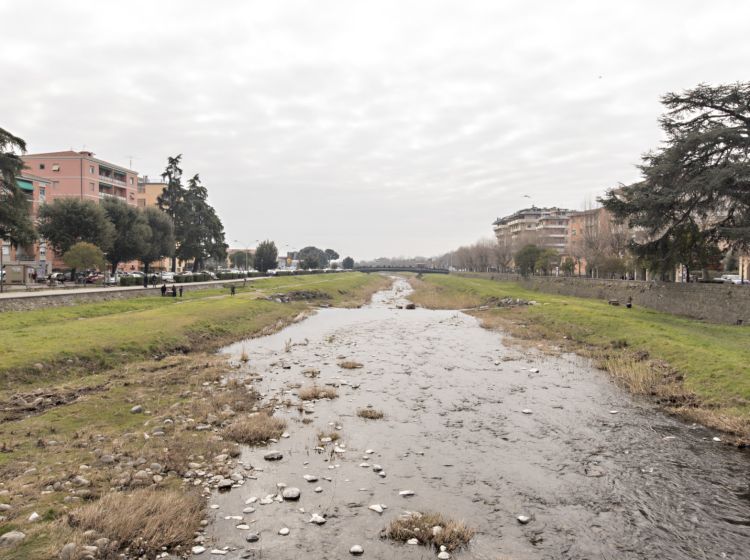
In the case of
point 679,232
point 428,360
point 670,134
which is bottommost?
point 428,360

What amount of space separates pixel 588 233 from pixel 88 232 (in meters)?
77.1

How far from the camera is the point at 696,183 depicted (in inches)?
1318

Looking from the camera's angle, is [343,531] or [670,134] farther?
[670,134]

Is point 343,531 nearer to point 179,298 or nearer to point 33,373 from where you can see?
point 33,373

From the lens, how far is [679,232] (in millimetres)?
37719

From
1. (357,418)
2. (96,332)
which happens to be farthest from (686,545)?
(96,332)

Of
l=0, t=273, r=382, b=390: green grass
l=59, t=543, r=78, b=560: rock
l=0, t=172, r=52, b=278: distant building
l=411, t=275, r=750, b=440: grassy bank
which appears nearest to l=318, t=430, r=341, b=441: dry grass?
l=59, t=543, r=78, b=560: rock

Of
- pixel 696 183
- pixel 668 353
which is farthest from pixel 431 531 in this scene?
pixel 696 183

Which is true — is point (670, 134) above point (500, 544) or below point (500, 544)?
above

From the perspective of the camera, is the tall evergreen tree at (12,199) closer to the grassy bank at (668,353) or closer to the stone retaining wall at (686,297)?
the grassy bank at (668,353)

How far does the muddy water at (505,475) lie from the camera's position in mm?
8172

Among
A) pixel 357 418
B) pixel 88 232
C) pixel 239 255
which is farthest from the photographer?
pixel 239 255

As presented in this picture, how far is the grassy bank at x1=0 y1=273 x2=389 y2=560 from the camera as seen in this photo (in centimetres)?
790

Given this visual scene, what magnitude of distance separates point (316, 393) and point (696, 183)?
31.6m
